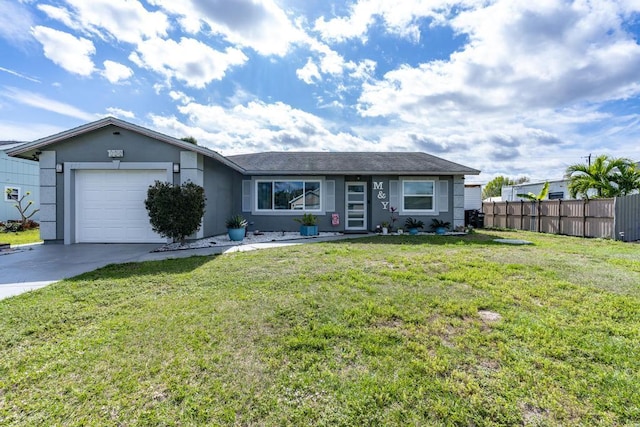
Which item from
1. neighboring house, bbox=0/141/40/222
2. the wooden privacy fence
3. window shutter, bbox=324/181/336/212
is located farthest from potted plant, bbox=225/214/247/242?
neighboring house, bbox=0/141/40/222

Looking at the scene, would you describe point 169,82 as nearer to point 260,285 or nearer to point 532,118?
point 260,285

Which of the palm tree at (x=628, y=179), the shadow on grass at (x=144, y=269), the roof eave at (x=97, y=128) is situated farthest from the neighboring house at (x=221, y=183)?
the palm tree at (x=628, y=179)

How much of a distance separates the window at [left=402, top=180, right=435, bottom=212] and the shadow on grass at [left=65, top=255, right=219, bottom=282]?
29.3 ft

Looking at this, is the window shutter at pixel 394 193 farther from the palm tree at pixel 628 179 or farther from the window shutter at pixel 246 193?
the palm tree at pixel 628 179

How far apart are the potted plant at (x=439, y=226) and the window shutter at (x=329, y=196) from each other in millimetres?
4350

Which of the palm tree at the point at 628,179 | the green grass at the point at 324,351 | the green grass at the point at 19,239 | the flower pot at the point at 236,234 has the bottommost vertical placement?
the green grass at the point at 324,351

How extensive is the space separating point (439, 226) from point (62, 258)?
40.9ft

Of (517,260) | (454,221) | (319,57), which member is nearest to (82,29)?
(319,57)

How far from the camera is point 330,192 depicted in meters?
12.6

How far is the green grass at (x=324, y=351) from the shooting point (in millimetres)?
2021

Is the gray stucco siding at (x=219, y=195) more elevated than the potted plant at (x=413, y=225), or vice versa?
the gray stucco siding at (x=219, y=195)

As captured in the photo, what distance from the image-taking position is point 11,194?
1591cm

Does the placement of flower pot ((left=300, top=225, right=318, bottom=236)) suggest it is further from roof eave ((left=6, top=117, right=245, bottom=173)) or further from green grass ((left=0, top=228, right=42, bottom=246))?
green grass ((left=0, top=228, right=42, bottom=246))

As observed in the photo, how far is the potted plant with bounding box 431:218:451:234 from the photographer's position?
12.3 metres
